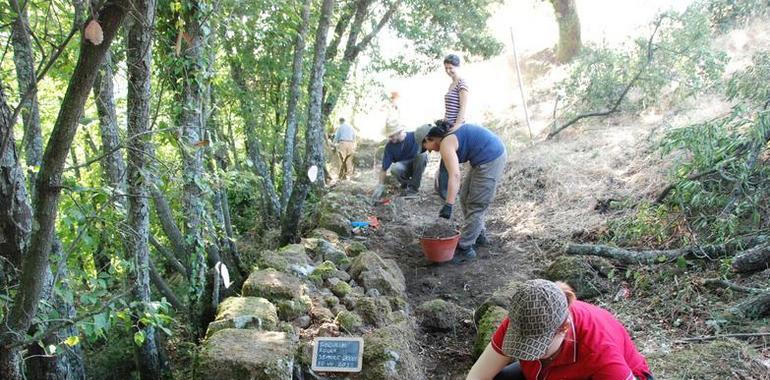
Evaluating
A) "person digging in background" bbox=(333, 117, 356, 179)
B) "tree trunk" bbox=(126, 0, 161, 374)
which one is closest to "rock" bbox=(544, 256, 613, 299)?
"tree trunk" bbox=(126, 0, 161, 374)

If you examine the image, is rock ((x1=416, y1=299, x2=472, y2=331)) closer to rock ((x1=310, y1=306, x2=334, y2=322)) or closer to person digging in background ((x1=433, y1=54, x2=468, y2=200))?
rock ((x1=310, y1=306, x2=334, y2=322))

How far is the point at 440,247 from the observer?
16.1 ft

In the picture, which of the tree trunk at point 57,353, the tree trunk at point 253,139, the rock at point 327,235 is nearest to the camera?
the tree trunk at point 57,353

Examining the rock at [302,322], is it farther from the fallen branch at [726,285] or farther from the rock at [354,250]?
the fallen branch at [726,285]

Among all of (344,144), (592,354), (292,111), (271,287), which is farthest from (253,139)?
(592,354)

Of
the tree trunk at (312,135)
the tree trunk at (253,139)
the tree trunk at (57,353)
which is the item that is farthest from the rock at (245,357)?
the tree trunk at (253,139)

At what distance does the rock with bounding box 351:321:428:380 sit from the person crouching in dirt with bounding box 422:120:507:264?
1.94 meters

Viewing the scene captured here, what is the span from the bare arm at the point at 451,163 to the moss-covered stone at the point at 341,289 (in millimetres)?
1351

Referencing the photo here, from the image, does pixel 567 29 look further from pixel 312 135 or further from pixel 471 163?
pixel 312 135

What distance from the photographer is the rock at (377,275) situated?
4039mm

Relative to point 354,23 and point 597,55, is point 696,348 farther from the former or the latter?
point 354,23

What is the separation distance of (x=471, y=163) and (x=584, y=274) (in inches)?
62.2

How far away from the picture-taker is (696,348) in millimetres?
2840

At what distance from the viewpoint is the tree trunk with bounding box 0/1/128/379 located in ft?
5.47
